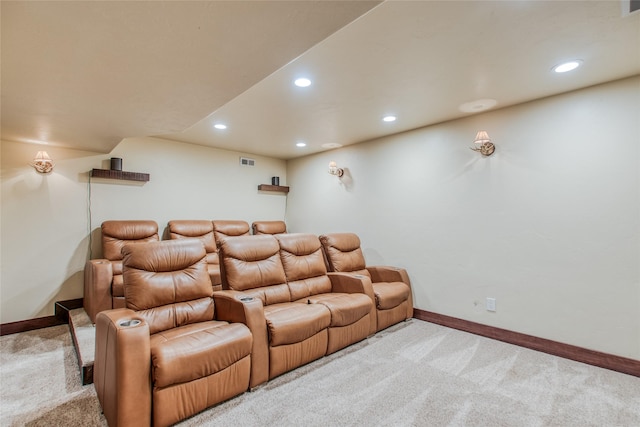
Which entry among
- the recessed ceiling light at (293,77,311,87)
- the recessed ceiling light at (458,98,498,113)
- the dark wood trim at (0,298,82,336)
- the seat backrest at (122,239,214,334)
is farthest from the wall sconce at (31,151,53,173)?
the recessed ceiling light at (458,98,498,113)

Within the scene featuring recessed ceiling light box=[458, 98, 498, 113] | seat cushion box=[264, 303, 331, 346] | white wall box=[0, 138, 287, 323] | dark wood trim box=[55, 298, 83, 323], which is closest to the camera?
seat cushion box=[264, 303, 331, 346]

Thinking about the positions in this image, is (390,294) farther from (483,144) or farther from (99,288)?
(99,288)

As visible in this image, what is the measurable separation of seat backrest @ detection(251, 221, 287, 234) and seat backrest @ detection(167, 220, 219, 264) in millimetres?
811

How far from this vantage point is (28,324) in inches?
136

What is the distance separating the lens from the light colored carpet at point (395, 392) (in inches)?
73.5

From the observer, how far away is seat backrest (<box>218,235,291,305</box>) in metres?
2.78

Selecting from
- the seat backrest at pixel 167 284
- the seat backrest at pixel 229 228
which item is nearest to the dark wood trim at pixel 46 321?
the seat backrest at pixel 229 228

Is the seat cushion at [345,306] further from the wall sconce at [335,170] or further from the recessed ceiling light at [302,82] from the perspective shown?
the wall sconce at [335,170]

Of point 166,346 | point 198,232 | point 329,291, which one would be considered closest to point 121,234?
point 198,232

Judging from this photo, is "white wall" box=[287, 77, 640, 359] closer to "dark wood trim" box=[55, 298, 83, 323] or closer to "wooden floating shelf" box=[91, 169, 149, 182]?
"wooden floating shelf" box=[91, 169, 149, 182]

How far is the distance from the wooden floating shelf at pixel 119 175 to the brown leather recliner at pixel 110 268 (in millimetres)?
653

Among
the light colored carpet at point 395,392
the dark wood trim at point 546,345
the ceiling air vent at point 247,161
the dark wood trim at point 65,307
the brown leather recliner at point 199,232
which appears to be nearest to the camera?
the light colored carpet at point 395,392

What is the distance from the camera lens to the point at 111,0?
115 centimetres

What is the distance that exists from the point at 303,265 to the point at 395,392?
5.08 feet
